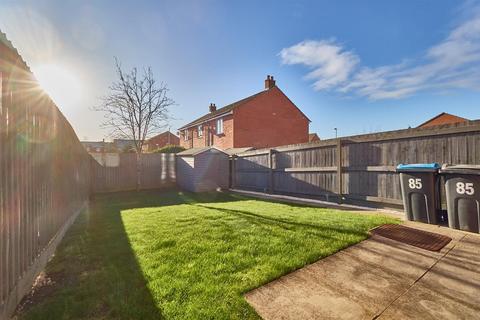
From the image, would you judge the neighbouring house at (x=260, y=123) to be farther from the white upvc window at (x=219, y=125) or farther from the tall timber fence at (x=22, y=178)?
the tall timber fence at (x=22, y=178)

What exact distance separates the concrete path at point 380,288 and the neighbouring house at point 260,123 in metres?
18.5

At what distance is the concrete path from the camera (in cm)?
222

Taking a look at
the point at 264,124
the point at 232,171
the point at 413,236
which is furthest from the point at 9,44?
the point at 264,124

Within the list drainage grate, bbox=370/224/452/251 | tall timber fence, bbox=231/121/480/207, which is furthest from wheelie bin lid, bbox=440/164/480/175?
drainage grate, bbox=370/224/452/251

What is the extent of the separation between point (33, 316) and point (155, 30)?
10.1m

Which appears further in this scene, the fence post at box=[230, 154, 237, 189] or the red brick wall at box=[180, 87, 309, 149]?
the red brick wall at box=[180, 87, 309, 149]

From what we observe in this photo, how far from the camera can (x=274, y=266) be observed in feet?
10.3

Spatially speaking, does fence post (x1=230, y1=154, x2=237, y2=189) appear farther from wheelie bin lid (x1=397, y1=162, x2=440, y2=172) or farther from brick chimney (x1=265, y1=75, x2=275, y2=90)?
brick chimney (x1=265, y1=75, x2=275, y2=90)

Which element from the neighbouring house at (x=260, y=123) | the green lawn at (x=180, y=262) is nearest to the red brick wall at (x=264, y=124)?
the neighbouring house at (x=260, y=123)

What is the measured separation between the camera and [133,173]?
1565 centimetres

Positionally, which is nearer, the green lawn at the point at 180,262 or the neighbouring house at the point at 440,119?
the green lawn at the point at 180,262

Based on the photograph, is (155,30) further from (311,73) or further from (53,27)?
(311,73)

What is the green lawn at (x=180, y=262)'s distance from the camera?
231 centimetres

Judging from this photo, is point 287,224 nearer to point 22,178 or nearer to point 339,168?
point 339,168
